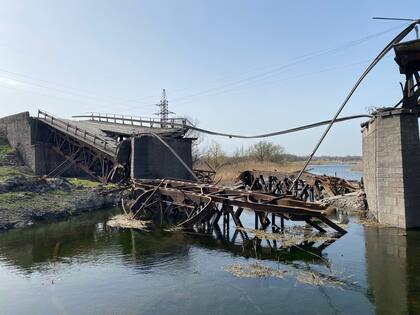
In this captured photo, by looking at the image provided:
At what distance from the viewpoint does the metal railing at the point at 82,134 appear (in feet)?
104

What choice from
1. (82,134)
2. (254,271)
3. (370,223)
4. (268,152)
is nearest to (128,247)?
(254,271)

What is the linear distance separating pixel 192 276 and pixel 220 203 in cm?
694

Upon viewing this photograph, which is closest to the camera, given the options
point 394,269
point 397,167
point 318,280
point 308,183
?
point 318,280

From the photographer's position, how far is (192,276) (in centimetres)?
1134

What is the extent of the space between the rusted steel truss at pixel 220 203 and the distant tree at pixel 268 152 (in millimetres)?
44005

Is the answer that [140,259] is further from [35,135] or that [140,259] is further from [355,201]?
[35,135]

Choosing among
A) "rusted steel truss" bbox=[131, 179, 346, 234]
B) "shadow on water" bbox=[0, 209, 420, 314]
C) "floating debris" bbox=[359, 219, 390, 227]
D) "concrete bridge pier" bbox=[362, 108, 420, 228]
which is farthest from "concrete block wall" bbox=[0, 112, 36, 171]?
"concrete bridge pier" bbox=[362, 108, 420, 228]

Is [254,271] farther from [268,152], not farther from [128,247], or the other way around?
[268,152]

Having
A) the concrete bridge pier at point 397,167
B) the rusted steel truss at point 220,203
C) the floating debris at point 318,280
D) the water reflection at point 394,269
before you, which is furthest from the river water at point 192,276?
the rusted steel truss at point 220,203

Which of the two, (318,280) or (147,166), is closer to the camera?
(318,280)

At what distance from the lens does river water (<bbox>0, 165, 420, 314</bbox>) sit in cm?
906

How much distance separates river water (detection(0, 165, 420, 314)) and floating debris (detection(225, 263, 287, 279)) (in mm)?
269

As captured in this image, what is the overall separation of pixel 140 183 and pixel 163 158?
4803mm

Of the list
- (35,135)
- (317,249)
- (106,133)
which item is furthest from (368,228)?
(35,135)
